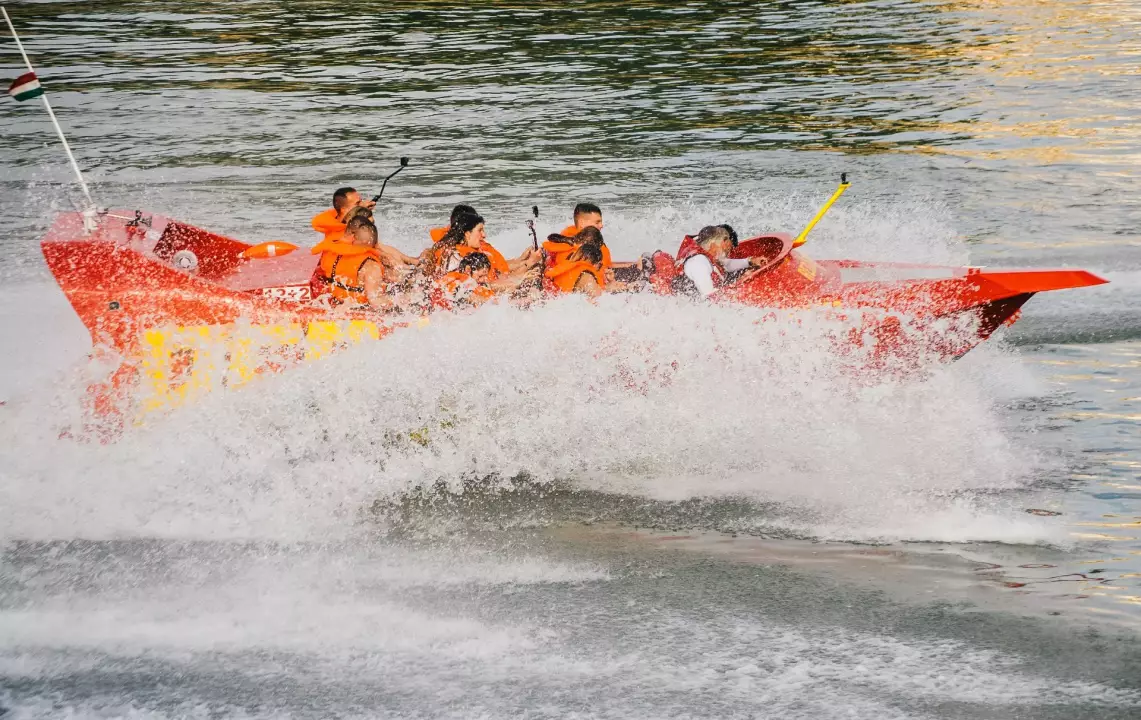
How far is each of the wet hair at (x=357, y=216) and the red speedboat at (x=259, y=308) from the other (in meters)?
0.38

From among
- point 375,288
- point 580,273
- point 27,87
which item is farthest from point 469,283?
point 27,87

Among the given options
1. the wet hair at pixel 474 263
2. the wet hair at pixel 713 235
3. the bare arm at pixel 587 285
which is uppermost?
the wet hair at pixel 713 235

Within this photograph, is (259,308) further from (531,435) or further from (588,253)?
(588,253)

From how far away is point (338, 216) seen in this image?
22.5ft

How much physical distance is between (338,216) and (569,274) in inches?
67.4

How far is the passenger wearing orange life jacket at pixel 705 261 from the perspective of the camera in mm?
6160

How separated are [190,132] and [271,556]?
387 inches

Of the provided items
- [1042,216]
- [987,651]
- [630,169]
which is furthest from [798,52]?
[987,651]

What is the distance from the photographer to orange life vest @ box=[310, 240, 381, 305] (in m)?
6.07

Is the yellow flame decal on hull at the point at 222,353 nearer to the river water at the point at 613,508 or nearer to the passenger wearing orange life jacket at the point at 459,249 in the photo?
the river water at the point at 613,508

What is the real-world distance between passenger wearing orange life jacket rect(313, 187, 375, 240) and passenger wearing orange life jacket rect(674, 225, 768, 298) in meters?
2.06

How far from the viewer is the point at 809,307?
607cm

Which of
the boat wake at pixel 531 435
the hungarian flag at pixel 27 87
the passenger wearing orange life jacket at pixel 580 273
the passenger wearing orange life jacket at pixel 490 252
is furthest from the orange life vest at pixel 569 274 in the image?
the hungarian flag at pixel 27 87

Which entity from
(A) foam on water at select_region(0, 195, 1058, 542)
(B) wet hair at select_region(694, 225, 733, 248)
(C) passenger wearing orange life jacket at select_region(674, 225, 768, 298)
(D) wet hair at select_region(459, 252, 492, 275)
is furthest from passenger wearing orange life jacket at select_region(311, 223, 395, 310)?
(B) wet hair at select_region(694, 225, 733, 248)
